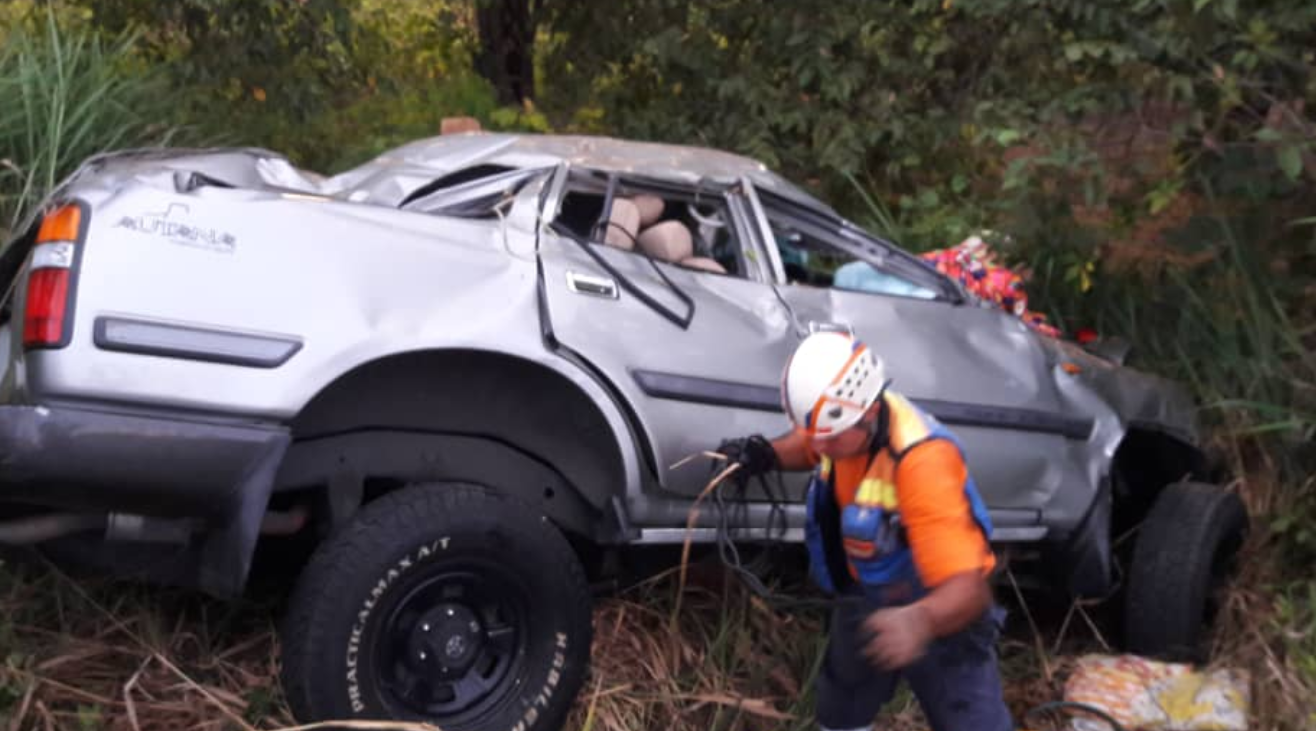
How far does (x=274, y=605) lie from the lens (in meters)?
4.33

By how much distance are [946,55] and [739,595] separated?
13.7 feet

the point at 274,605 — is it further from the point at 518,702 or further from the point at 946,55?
the point at 946,55

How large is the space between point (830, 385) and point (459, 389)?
1123 millimetres

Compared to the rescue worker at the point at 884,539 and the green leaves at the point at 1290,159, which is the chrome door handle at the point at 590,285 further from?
the green leaves at the point at 1290,159

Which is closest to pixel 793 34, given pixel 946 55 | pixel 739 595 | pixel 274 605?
pixel 946 55

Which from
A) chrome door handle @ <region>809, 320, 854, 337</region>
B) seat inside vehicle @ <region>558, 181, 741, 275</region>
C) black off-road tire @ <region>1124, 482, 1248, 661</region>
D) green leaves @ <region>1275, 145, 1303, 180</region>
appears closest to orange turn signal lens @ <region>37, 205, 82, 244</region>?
seat inside vehicle @ <region>558, 181, 741, 275</region>

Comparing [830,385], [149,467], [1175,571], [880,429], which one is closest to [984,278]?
[1175,571]

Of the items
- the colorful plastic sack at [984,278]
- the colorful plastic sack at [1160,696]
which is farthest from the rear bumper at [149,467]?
the colorful plastic sack at [984,278]

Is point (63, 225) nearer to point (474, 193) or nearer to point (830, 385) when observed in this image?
point (474, 193)

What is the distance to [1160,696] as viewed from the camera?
452 cm

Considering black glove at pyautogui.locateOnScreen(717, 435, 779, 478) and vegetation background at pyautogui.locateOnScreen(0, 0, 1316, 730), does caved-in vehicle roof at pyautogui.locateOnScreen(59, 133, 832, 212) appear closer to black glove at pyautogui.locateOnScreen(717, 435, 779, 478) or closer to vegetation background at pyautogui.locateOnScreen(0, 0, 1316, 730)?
black glove at pyautogui.locateOnScreen(717, 435, 779, 478)

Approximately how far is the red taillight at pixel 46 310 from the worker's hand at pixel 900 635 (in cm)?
193

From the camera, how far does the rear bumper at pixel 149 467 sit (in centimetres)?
306

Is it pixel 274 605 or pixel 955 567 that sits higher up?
pixel 955 567
